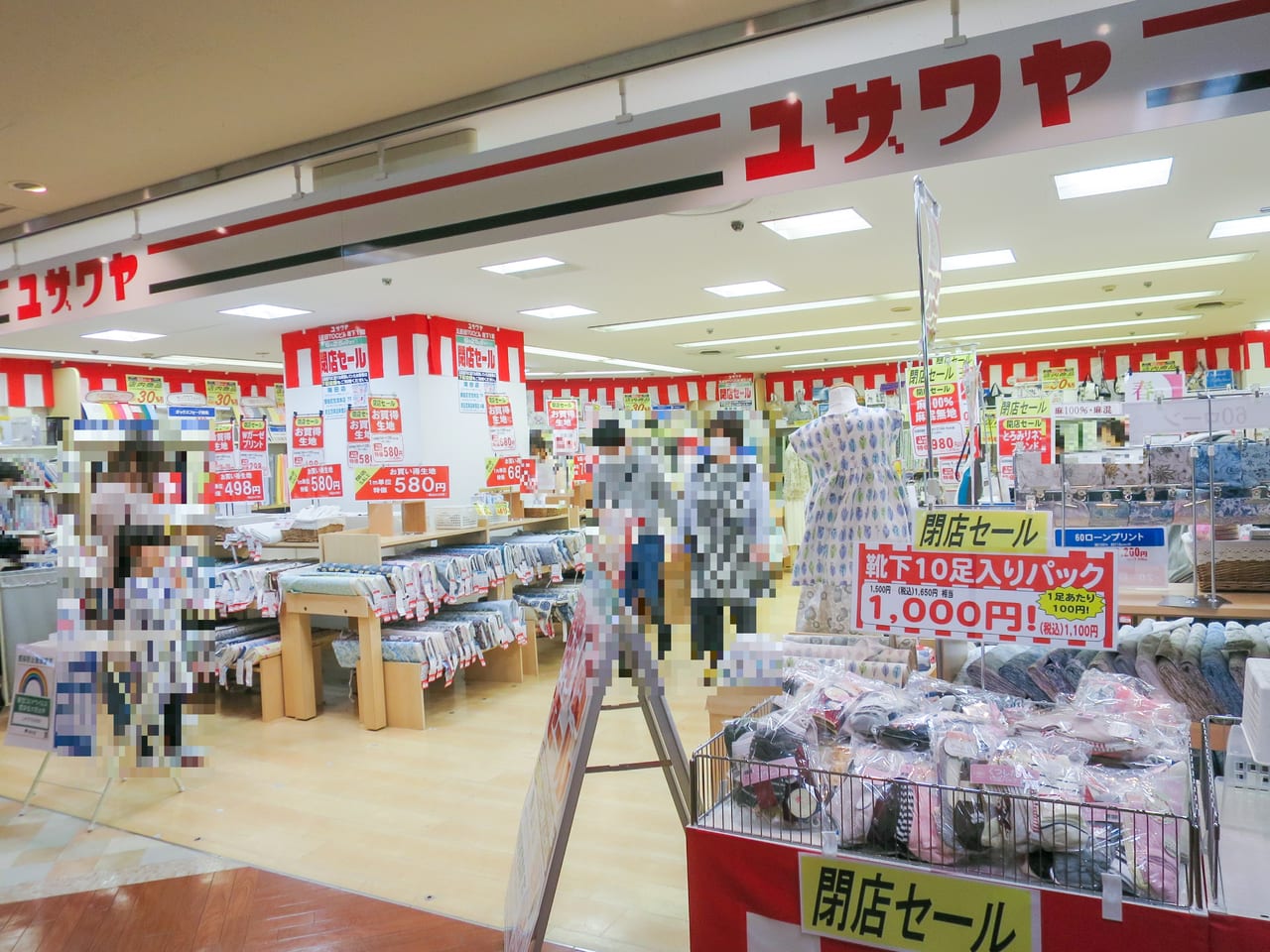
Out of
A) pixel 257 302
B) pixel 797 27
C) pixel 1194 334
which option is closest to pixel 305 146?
pixel 797 27

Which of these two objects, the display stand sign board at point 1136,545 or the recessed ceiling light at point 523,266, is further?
the recessed ceiling light at point 523,266

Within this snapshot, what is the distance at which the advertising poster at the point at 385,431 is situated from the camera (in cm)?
631

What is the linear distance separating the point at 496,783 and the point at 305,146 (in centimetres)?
326

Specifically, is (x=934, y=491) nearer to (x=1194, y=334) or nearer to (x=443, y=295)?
(x=443, y=295)

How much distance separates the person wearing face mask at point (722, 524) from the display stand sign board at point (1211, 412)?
2285 millimetres

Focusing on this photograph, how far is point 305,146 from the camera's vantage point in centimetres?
420

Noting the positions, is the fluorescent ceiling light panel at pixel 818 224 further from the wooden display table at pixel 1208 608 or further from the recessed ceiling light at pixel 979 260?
the wooden display table at pixel 1208 608

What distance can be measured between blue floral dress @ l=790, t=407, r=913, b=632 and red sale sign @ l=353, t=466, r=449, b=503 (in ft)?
9.57

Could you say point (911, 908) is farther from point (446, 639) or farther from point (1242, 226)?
point (1242, 226)

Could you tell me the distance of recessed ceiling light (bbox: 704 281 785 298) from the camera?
7.92m

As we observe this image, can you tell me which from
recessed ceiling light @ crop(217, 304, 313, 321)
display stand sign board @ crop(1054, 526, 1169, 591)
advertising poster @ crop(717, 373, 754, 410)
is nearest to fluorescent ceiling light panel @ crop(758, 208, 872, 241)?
display stand sign board @ crop(1054, 526, 1169, 591)

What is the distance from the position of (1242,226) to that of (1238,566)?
14.6 feet

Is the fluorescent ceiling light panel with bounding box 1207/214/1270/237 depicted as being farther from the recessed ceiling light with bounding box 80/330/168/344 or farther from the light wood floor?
the recessed ceiling light with bounding box 80/330/168/344

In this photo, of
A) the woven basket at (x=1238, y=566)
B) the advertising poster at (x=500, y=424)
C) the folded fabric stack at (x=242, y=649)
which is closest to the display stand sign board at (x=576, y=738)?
the woven basket at (x=1238, y=566)
